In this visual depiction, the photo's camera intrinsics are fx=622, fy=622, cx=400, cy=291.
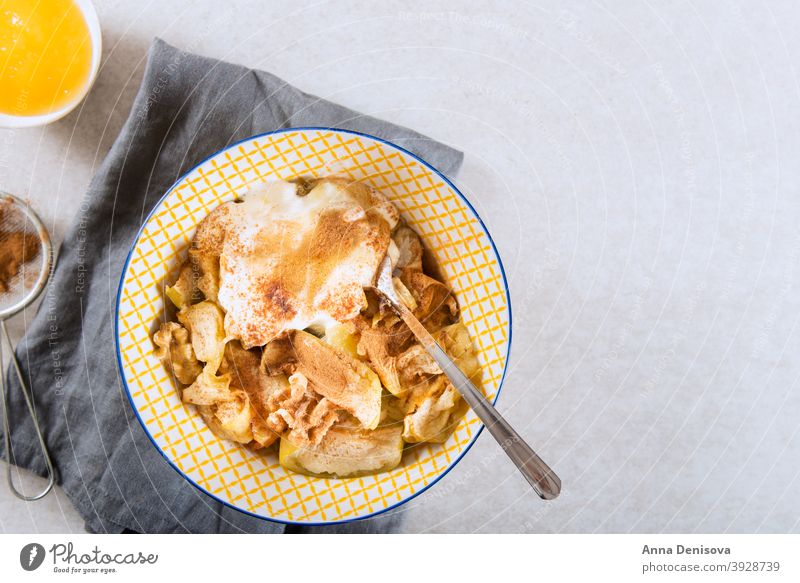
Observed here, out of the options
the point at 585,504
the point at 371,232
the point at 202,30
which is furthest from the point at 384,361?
the point at 202,30

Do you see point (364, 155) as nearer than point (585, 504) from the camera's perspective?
Yes

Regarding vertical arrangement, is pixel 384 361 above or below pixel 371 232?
below

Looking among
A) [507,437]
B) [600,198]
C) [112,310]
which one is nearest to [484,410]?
[507,437]

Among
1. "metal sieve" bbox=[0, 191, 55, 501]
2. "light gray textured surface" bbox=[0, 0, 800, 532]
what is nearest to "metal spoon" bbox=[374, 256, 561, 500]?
"light gray textured surface" bbox=[0, 0, 800, 532]

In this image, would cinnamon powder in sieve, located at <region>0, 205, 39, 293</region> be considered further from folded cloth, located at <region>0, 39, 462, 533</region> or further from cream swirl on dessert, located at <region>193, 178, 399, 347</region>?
cream swirl on dessert, located at <region>193, 178, 399, 347</region>

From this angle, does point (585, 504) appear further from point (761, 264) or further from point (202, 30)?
point (202, 30)

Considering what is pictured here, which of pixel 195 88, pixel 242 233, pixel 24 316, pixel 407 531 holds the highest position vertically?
pixel 195 88
